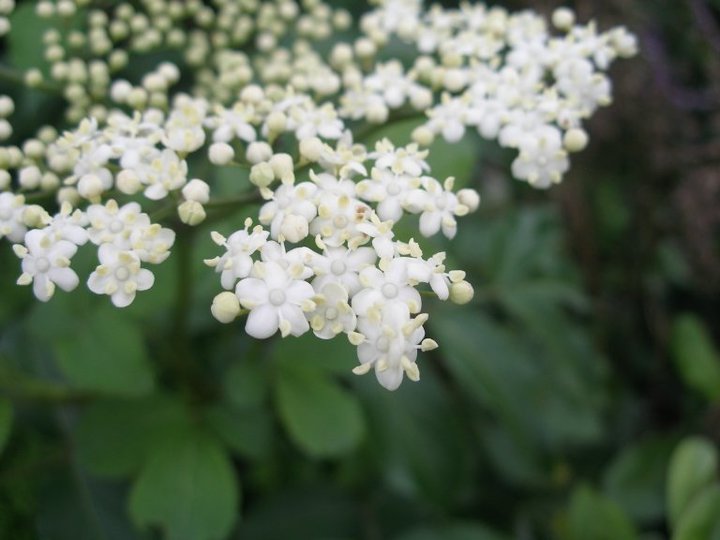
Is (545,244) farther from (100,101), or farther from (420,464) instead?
(100,101)

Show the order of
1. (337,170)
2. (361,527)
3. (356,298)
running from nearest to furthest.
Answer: (356,298) → (337,170) → (361,527)

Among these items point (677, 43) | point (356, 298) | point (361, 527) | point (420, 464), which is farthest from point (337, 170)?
point (677, 43)

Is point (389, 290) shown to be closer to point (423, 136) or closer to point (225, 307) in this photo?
point (225, 307)

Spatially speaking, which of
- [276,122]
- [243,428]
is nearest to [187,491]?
[243,428]

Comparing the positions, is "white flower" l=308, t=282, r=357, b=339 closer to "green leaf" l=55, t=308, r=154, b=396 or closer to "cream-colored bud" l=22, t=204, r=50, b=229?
"cream-colored bud" l=22, t=204, r=50, b=229

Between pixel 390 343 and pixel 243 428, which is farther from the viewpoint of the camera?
pixel 243 428

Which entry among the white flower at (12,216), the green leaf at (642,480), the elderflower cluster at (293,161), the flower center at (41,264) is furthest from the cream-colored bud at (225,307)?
the green leaf at (642,480)

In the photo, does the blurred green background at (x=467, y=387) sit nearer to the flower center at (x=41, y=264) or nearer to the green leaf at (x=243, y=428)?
the green leaf at (x=243, y=428)
